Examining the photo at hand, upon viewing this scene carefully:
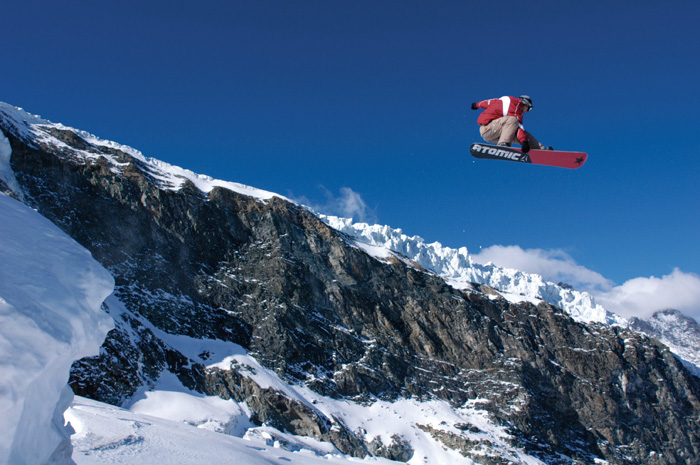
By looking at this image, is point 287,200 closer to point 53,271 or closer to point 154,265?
point 154,265

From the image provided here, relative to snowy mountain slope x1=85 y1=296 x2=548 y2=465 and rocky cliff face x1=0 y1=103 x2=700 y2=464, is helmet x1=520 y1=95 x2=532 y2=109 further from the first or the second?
rocky cliff face x1=0 y1=103 x2=700 y2=464

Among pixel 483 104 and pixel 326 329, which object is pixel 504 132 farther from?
pixel 326 329

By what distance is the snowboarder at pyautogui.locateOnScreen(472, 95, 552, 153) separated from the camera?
540 inches

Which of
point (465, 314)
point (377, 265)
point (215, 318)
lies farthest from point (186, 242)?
point (465, 314)

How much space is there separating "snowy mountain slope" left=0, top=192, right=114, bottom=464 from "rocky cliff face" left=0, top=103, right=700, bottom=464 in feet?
195

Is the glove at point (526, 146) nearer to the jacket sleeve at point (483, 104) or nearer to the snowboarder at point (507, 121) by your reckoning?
the snowboarder at point (507, 121)

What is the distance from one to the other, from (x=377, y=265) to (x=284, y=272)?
2245cm

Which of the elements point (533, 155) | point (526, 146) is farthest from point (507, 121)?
point (533, 155)

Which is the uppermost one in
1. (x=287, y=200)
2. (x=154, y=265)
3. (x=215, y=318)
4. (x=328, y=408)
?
(x=287, y=200)

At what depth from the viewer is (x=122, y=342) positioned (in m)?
61.5

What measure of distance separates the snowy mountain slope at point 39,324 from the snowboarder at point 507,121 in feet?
38.4

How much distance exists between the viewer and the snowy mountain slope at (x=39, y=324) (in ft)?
16.5

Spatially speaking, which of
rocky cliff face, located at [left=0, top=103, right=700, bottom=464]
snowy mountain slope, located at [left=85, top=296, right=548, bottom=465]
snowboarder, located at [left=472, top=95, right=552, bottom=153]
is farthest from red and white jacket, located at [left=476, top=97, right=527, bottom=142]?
rocky cliff face, located at [left=0, top=103, right=700, bottom=464]

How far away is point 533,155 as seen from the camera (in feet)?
48.8
